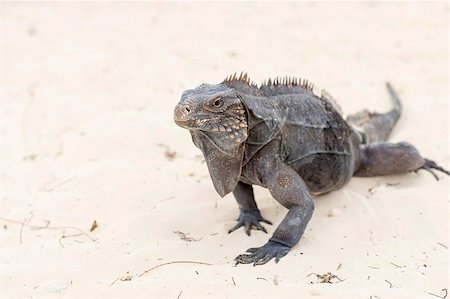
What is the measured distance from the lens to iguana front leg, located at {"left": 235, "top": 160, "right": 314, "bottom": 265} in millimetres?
4254

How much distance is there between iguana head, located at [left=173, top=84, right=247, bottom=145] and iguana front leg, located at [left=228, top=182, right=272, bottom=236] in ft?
2.90

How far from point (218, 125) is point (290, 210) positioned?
86 cm

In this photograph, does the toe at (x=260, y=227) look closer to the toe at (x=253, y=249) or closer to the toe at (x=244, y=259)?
the toe at (x=253, y=249)

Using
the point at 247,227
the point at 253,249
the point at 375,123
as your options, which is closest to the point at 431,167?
the point at 375,123

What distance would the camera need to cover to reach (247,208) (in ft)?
16.0

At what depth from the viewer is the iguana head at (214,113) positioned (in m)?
3.86

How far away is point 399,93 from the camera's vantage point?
302 inches

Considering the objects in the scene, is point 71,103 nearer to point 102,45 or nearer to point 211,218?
point 102,45

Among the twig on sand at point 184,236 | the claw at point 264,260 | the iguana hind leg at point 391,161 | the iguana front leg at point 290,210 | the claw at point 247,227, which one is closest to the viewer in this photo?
the claw at point 264,260

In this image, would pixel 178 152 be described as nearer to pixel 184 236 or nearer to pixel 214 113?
pixel 184 236

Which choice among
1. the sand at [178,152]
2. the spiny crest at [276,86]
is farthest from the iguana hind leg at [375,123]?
the spiny crest at [276,86]

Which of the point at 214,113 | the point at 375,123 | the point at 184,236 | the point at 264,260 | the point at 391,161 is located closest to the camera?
the point at 214,113

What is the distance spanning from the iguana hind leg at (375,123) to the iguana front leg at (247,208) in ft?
5.33

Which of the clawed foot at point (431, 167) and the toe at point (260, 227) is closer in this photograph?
the toe at point (260, 227)
